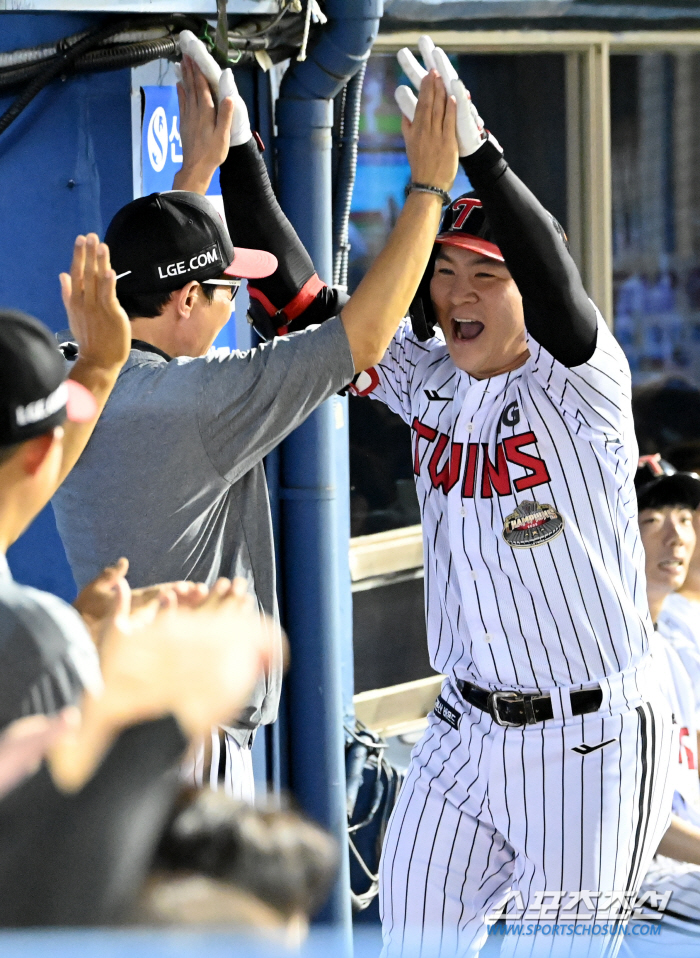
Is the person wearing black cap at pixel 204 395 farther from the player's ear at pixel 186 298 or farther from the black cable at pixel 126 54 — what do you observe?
the black cable at pixel 126 54

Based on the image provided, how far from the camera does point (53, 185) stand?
10.4 feet

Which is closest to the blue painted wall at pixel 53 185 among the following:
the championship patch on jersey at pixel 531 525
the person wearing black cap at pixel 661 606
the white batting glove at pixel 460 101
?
the white batting glove at pixel 460 101

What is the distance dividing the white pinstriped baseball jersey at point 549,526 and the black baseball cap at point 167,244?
69 cm

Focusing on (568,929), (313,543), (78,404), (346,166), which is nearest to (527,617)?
(568,929)

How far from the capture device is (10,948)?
3.23 ft

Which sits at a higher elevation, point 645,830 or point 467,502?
point 467,502

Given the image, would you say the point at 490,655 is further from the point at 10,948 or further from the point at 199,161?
the point at 10,948

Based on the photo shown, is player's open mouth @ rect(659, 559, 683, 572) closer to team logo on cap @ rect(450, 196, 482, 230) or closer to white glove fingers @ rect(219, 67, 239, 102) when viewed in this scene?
team logo on cap @ rect(450, 196, 482, 230)

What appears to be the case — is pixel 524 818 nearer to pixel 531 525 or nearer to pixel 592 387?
pixel 531 525

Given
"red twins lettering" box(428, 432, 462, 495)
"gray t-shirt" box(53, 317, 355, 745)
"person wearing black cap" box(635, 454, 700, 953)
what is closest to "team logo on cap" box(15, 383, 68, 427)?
"gray t-shirt" box(53, 317, 355, 745)

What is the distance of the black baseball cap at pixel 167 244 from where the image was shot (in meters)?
2.45

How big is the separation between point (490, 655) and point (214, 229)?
3.57 ft

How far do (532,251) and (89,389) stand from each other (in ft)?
2.96

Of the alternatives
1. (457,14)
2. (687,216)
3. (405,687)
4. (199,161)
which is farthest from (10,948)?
(687,216)
